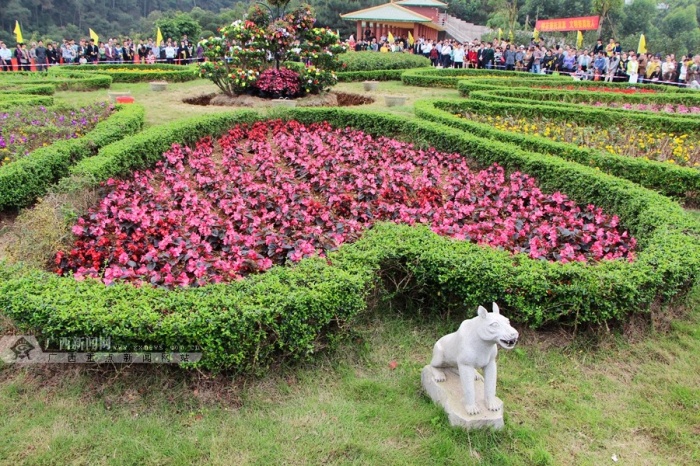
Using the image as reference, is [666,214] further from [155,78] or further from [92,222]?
[155,78]

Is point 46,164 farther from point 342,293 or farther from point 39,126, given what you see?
point 342,293

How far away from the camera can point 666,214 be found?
5320 mm

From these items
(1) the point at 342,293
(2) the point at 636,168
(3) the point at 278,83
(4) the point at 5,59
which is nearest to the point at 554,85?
(3) the point at 278,83

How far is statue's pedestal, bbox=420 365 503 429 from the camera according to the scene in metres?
3.24

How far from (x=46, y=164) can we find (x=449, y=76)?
44.8 feet

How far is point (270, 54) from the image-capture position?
45.6ft

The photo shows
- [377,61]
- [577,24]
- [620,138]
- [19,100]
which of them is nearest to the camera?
[620,138]

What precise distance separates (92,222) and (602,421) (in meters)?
4.98

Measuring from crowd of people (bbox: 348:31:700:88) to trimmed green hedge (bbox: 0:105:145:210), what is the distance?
623 inches

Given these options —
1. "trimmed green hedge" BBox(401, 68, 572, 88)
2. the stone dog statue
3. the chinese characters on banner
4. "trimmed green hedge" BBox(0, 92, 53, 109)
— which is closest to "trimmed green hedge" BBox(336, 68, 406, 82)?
"trimmed green hedge" BBox(401, 68, 572, 88)

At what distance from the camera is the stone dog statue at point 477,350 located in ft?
9.76

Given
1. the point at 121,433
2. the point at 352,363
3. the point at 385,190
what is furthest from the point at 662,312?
the point at 121,433

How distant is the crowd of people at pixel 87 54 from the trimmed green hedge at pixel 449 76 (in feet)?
24.0

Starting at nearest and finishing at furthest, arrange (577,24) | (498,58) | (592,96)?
(592,96)
(498,58)
(577,24)
